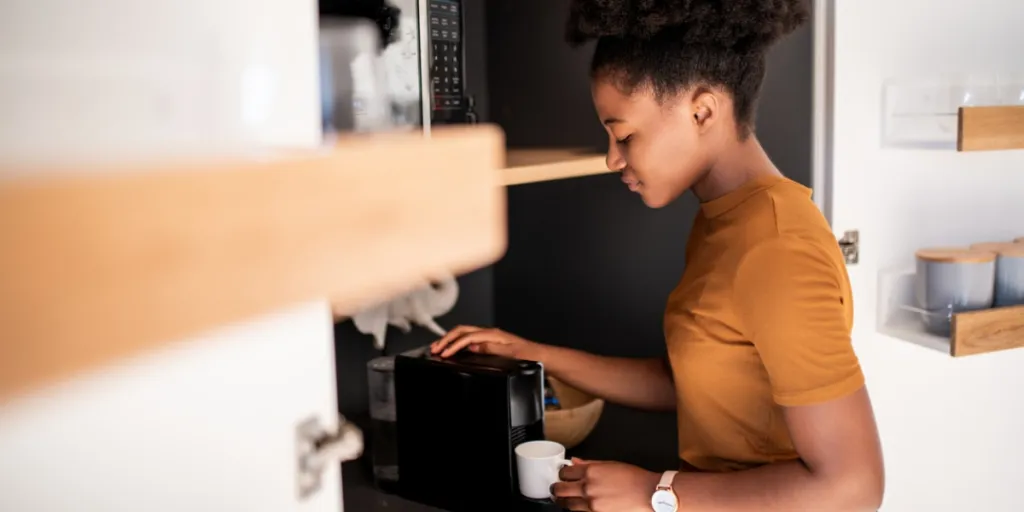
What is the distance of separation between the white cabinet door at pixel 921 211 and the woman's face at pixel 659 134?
858 mm

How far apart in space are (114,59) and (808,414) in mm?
946

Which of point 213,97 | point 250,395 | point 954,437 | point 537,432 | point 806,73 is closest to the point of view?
point 213,97

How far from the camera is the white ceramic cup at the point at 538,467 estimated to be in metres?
1.36

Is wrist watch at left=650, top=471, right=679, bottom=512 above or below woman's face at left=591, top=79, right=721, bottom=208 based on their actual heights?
below

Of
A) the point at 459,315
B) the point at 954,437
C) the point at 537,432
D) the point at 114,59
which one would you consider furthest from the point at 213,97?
the point at 954,437

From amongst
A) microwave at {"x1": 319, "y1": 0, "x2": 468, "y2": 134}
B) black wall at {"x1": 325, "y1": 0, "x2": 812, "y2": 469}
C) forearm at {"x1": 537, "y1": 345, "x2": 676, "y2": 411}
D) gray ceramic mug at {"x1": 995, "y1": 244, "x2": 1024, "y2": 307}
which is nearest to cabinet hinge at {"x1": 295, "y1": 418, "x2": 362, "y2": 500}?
microwave at {"x1": 319, "y1": 0, "x2": 468, "y2": 134}

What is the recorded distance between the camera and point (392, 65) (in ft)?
4.44

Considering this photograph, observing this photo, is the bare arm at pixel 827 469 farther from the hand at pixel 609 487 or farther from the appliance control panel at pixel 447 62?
the appliance control panel at pixel 447 62

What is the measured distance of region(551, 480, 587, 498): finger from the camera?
1332 millimetres

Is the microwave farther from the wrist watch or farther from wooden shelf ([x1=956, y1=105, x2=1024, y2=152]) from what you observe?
wooden shelf ([x1=956, y1=105, x2=1024, y2=152])

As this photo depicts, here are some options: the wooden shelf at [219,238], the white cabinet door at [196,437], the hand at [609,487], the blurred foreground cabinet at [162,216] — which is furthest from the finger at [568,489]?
the wooden shelf at [219,238]

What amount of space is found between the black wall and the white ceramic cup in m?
0.65

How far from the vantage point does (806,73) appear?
2.04 m

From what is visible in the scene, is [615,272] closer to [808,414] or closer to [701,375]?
[701,375]
